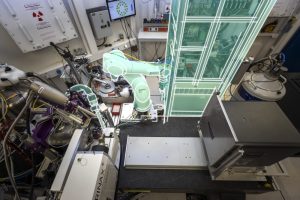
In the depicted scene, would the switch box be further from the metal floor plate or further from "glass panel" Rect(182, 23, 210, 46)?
the metal floor plate

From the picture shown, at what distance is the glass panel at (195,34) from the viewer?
3.32ft

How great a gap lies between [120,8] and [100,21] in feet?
0.96

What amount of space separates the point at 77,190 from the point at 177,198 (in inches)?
39.1

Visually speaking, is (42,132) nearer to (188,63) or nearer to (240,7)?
(188,63)

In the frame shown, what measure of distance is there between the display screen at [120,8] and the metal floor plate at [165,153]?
4.87 feet

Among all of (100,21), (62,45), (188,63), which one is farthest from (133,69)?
(62,45)

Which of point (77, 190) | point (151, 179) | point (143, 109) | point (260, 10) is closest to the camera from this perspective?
point (77, 190)

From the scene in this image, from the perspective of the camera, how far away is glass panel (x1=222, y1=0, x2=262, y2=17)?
3.01ft

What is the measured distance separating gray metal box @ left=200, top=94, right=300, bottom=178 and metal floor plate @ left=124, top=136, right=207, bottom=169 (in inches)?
5.5

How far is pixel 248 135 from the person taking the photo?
81 cm

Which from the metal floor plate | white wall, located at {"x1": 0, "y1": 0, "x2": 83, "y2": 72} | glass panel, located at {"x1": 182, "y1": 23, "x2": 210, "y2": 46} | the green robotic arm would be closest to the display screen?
white wall, located at {"x1": 0, "y1": 0, "x2": 83, "y2": 72}

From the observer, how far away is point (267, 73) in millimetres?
1626

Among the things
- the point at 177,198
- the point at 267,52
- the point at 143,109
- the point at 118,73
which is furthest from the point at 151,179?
the point at 267,52

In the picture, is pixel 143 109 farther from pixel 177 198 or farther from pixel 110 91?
pixel 177 198
